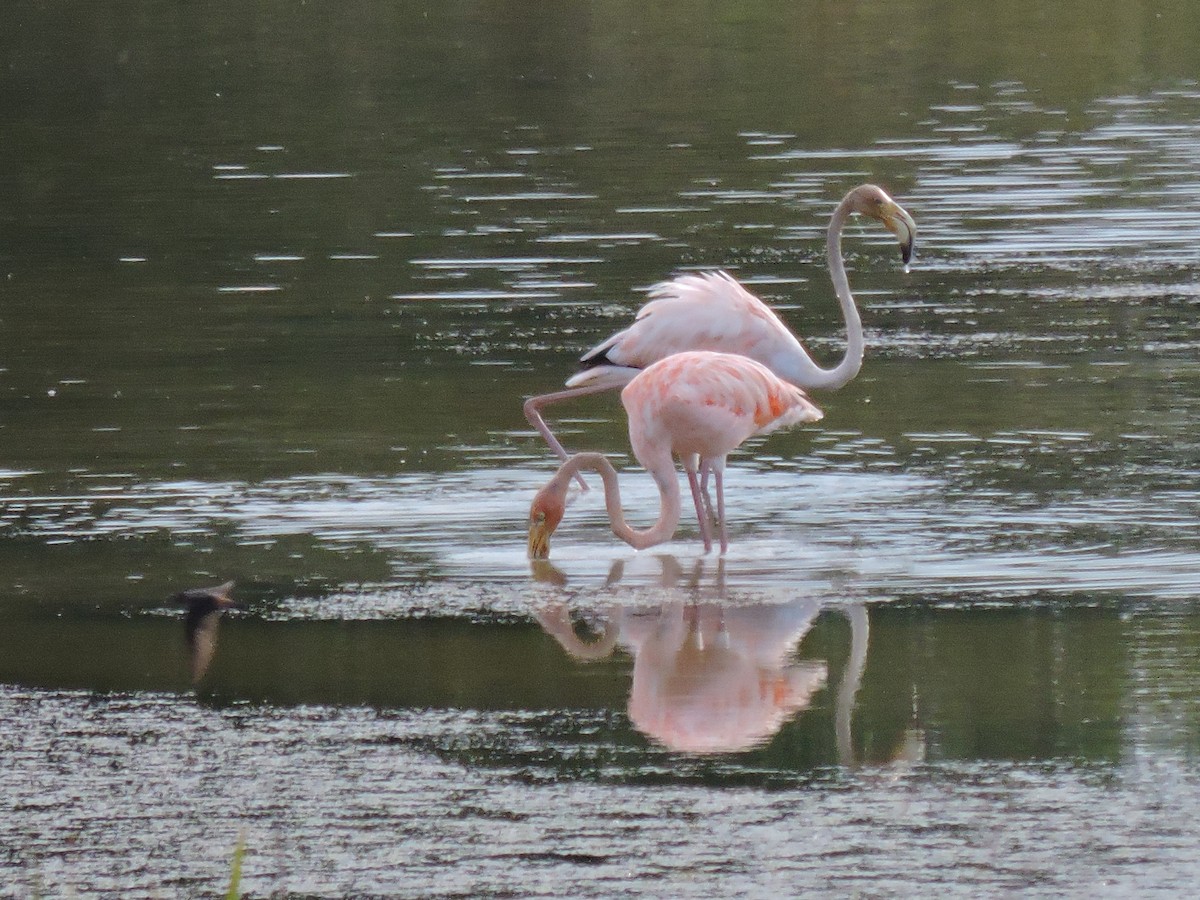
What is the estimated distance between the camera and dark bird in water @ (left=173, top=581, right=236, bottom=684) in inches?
281

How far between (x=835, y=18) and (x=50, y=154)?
14.3 metres

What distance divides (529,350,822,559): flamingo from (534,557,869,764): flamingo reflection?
1.70 ft

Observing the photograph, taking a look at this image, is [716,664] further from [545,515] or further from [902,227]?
[902,227]

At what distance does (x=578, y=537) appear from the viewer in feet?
29.1

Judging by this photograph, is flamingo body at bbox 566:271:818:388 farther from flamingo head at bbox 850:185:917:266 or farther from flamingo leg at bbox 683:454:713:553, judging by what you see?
flamingo leg at bbox 683:454:713:553

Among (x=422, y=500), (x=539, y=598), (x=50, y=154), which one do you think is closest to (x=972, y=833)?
(x=539, y=598)

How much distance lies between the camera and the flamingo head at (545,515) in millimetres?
8148

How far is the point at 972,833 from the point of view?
5309 mm

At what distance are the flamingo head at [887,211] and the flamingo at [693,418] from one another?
5.62ft

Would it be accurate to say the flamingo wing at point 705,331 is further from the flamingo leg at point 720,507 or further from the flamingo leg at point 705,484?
the flamingo leg at point 720,507

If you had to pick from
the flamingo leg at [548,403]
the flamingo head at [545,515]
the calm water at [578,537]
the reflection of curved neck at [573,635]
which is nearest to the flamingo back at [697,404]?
the calm water at [578,537]

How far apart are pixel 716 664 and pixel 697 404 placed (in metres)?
2.02

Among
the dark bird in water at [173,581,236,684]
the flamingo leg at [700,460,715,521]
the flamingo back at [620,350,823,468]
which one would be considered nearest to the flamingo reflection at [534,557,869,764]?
the flamingo back at [620,350,823,468]

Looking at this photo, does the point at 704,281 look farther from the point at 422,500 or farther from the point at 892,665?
the point at 892,665
